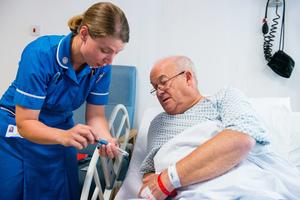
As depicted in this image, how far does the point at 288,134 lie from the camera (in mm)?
1640


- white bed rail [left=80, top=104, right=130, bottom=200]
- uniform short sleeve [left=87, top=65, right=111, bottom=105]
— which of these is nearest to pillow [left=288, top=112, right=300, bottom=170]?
white bed rail [left=80, top=104, right=130, bottom=200]

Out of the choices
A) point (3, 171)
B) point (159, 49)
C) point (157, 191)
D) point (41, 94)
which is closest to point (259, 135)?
point (157, 191)

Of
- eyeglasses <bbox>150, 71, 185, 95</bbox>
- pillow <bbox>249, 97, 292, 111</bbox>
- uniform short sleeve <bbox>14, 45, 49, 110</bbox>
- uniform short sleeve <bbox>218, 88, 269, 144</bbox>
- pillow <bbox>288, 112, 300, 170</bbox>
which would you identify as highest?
uniform short sleeve <bbox>14, 45, 49, 110</bbox>

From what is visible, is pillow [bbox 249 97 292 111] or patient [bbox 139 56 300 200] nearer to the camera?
patient [bbox 139 56 300 200]

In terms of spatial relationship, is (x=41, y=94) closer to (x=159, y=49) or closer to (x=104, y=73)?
Answer: (x=104, y=73)

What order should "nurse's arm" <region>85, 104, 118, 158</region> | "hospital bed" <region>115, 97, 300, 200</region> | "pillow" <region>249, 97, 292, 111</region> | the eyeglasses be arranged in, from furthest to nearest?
1. "pillow" <region>249, 97, 292, 111</region>
2. "hospital bed" <region>115, 97, 300, 200</region>
3. the eyeglasses
4. "nurse's arm" <region>85, 104, 118, 158</region>

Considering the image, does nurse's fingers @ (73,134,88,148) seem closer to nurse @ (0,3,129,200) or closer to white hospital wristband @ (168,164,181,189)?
nurse @ (0,3,129,200)

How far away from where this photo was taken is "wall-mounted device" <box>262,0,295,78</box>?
75.2 inches

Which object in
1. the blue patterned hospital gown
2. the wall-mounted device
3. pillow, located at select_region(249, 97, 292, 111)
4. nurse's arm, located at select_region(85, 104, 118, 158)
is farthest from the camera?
the wall-mounted device

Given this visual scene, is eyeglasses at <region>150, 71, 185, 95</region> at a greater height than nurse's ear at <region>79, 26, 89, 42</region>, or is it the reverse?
nurse's ear at <region>79, 26, 89, 42</region>

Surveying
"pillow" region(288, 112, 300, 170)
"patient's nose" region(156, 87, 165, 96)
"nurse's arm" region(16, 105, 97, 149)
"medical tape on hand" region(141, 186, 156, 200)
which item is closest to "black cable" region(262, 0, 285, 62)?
"pillow" region(288, 112, 300, 170)

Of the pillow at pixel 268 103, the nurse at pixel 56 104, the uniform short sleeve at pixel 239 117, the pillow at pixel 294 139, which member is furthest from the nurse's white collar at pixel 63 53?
the pillow at pixel 294 139

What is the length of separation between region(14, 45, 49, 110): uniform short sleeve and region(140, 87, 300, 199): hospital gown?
1.80ft

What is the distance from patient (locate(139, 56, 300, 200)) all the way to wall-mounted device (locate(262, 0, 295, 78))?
0.77 meters
